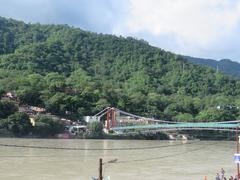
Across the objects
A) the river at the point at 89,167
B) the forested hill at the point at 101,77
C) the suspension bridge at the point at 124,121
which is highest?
the forested hill at the point at 101,77

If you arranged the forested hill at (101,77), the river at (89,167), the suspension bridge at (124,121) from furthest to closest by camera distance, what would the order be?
the forested hill at (101,77)
the suspension bridge at (124,121)
the river at (89,167)

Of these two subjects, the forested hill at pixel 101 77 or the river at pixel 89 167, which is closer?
the river at pixel 89 167

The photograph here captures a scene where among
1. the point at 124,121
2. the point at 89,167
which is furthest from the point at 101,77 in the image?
the point at 89,167

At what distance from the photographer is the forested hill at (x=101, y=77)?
64062mm

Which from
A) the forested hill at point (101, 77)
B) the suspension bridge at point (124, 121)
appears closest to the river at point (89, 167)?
the suspension bridge at point (124, 121)

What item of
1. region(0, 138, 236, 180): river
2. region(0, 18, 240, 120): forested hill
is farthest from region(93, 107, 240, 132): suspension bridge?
region(0, 138, 236, 180): river

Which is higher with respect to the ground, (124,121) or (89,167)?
(124,121)

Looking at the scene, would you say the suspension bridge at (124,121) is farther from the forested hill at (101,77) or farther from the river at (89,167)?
the river at (89,167)

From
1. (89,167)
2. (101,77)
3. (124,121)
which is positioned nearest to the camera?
(89,167)

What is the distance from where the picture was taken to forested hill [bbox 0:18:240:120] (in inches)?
2522

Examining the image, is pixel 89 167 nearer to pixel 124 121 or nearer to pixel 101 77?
pixel 124 121

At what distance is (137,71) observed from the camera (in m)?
92.0

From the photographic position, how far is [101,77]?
299ft

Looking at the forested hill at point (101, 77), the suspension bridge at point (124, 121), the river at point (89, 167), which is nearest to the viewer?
the river at point (89, 167)
